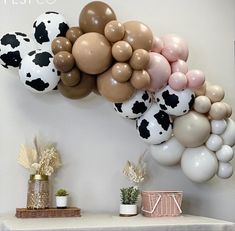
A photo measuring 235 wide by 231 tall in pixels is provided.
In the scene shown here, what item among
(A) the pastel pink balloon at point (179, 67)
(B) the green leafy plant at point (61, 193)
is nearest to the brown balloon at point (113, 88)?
(A) the pastel pink balloon at point (179, 67)

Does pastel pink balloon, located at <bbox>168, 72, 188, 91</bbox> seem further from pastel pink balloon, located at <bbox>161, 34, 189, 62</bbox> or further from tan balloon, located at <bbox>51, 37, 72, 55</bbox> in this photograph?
tan balloon, located at <bbox>51, 37, 72, 55</bbox>

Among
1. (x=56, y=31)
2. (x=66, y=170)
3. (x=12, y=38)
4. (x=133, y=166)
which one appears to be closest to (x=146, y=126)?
(x=133, y=166)

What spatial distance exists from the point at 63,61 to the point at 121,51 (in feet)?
0.73

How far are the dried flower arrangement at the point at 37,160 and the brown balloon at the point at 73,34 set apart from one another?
0.46m

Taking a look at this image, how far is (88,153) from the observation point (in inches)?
78.9

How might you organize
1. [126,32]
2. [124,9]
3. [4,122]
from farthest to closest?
[124,9] < [4,122] < [126,32]

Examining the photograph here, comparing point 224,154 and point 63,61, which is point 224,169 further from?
point 63,61

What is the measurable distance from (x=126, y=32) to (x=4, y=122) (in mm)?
634

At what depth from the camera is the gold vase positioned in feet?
5.85

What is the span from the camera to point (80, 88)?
1.80 meters

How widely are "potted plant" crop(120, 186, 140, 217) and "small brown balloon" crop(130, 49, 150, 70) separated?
0.52 m

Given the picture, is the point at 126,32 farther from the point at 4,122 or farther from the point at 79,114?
the point at 4,122

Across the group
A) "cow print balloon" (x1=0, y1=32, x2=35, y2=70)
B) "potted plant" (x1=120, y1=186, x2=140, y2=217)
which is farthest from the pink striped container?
"cow print balloon" (x1=0, y1=32, x2=35, y2=70)

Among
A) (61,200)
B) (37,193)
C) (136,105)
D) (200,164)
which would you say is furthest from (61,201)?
(200,164)
